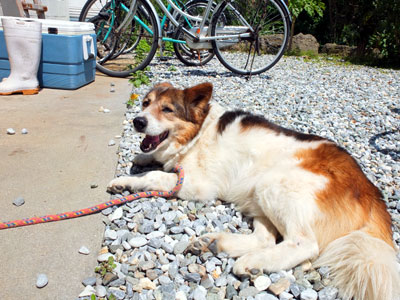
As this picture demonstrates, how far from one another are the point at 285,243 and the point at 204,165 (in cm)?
99

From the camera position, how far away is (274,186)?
2.02 m

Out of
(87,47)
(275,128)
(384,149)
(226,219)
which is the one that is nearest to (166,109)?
(275,128)

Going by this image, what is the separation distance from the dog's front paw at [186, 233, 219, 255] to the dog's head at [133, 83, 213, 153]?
0.95 m

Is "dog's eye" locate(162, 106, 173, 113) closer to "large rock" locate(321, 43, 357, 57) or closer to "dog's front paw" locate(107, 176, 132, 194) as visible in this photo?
"dog's front paw" locate(107, 176, 132, 194)

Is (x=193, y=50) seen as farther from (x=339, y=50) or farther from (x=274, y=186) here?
(x=339, y=50)

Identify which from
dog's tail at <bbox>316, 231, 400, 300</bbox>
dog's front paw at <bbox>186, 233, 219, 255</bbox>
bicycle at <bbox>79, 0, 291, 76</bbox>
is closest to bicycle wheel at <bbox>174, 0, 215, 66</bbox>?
bicycle at <bbox>79, 0, 291, 76</bbox>

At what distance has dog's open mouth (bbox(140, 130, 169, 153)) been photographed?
8.29 feet

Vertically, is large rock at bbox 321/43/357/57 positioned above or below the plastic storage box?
above

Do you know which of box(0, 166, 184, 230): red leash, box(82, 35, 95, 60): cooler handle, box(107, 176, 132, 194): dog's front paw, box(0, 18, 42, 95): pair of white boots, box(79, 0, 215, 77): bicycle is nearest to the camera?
box(0, 166, 184, 230): red leash

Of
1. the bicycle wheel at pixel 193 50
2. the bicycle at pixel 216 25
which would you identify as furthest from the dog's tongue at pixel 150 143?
the bicycle wheel at pixel 193 50

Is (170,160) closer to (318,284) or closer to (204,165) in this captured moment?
(204,165)

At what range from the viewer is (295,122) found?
407 cm

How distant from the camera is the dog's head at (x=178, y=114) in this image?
2523 mm

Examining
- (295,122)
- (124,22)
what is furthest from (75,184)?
(124,22)
